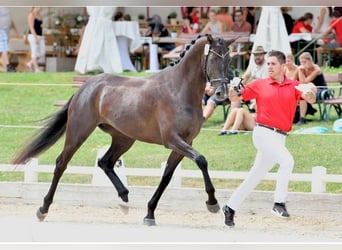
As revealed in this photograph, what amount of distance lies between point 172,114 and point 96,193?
5.66ft

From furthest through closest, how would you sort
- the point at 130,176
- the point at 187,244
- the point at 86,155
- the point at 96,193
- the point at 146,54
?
the point at 146,54 → the point at 86,155 → the point at 130,176 → the point at 96,193 → the point at 187,244

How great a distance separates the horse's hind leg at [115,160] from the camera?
26.9 feet

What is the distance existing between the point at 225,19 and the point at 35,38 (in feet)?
9.50

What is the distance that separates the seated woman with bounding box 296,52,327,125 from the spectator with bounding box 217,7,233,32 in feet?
10.9

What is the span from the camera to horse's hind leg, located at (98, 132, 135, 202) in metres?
8.19

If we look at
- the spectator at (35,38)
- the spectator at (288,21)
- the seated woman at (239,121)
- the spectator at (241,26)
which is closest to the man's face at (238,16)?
the spectator at (241,26)

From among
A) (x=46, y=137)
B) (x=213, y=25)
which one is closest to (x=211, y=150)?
(x=46, y=137)

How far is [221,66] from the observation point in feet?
23.9

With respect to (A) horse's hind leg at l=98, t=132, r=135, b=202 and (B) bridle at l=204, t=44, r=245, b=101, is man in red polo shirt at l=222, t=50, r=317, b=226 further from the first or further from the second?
(A) horse's hind leg at l=98, t=132, r=135, b=202

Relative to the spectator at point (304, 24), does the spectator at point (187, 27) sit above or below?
below

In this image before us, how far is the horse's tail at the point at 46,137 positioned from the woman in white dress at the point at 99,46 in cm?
473

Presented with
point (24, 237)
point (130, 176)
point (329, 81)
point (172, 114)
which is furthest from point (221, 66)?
point (329, 81)

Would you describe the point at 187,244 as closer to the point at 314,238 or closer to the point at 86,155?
the point at 314,238

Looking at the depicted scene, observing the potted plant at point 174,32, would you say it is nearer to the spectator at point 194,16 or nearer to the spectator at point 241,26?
the spectator at point 194,16
